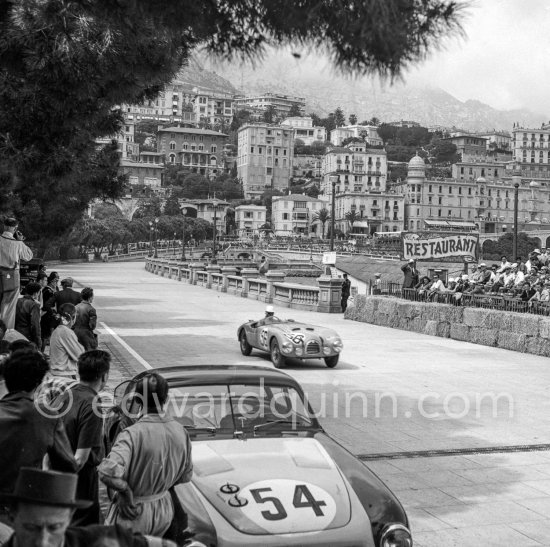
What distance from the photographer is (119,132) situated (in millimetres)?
15000

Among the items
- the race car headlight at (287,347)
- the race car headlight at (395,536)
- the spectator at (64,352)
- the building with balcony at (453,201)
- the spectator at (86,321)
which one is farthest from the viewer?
the building with balcony at (453,201)

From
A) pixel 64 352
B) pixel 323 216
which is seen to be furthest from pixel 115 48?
pixel 323 216

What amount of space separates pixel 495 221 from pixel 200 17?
17988 centimetres

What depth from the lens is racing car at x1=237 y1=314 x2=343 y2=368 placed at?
15719 mm

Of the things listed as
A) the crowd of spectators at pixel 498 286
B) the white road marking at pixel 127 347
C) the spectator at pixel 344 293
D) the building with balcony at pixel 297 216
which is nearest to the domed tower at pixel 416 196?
the building with balcony at pixel 297 216

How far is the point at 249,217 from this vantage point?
7520 inches

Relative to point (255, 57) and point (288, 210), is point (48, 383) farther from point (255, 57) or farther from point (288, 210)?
point (288, 210)

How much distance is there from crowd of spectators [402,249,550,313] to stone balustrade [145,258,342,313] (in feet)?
12.9

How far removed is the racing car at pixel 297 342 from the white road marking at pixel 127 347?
2.51 m

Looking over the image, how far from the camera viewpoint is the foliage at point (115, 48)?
15.5 ft

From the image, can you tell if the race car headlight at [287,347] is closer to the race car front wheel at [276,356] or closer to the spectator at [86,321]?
the race car front wheel at [276,356]

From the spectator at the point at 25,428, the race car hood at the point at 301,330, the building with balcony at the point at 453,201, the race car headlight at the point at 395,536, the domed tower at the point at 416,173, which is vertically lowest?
the race car hood at the point at 301,330

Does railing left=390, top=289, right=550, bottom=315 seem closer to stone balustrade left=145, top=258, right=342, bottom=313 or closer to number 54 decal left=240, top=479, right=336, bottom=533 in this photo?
stone balustrade left=145, top=258, right=342, bottom=313

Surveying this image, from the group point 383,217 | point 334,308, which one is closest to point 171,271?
point 334,308
